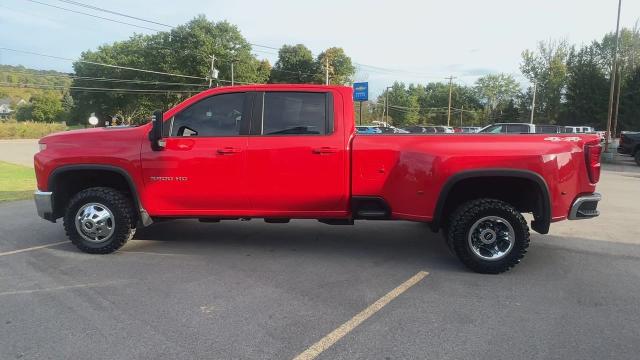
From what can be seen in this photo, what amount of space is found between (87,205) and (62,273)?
2.94 ft

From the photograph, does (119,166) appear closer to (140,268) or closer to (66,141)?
(66,141)

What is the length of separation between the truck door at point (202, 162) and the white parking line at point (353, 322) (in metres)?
1.94

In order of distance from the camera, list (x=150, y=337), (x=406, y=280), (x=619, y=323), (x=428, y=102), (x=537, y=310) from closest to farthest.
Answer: (x=150, y=337) → (x=619, y=323) → (x=537, y=310) → (x=406, y=280) → (x=428, y=102)

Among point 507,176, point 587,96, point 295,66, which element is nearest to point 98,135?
point 507,176

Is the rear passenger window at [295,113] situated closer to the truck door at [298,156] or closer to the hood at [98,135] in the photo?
the truck door at [298,156]

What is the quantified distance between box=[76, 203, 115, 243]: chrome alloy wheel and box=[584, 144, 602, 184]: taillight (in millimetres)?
5223

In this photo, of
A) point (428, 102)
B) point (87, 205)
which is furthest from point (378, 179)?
point (428, 102)

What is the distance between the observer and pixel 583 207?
15.7 ft

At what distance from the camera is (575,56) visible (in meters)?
65.1

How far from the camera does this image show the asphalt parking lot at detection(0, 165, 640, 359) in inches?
127

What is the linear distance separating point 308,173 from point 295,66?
79.1 m

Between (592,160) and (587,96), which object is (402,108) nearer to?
(587,96)

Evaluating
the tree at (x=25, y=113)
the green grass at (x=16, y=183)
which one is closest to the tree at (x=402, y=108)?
the tree at (x=25, y=113)

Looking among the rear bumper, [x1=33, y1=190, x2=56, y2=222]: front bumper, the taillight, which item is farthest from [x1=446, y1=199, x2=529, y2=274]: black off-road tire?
the rear bumper
